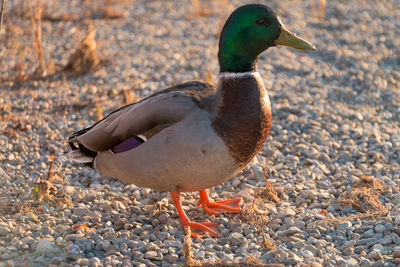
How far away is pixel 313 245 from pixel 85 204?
1564mm

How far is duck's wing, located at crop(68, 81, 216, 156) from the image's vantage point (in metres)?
3.53

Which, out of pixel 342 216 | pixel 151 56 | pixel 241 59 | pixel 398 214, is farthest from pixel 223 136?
pixel 151 56

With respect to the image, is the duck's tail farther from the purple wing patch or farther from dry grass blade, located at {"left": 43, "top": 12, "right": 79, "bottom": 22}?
dry grass blade, located at {"left": 43, "top": 12, "right": 79, "bottom": 22}

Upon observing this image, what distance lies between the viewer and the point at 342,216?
399 cm

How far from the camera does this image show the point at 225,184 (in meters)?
4.52

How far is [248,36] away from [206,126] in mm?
614

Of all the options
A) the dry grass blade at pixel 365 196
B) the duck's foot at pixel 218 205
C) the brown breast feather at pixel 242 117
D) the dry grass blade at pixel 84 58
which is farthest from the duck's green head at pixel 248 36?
the dry grass blade at pixel 84 58

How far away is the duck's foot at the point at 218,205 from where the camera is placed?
400 centimetres

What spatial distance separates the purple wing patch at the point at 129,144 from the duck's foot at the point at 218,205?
68cm

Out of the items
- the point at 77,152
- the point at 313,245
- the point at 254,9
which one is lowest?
the point at 313,245

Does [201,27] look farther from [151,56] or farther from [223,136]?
[223,136]

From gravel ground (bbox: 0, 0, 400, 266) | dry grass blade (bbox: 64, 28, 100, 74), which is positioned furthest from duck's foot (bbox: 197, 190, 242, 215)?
dry grass blade (bbox: 64, 28, 100, 74)

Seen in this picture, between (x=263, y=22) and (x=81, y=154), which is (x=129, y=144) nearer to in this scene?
(x=81, y=154)

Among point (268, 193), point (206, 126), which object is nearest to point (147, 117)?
point (206, 126)
